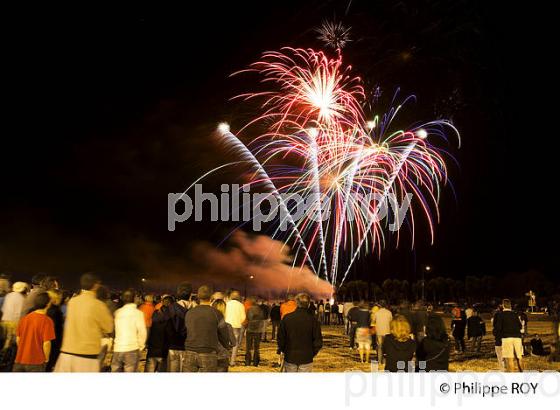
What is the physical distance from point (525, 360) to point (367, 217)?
34.3 ft

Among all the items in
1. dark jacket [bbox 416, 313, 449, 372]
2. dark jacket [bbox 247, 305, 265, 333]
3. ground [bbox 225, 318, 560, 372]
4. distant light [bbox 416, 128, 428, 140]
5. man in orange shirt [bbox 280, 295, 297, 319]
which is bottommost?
ground [bbox 225, 318, 560, 372]

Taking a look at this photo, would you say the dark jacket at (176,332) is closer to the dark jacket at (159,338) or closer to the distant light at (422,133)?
the dark jacket at (159,338)

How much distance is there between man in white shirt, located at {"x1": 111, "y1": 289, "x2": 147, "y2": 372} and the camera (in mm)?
8750

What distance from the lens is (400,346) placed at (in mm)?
7465

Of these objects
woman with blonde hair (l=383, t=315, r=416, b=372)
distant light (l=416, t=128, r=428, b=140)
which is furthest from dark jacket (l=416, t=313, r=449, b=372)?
distant light (l=416, t=128, r=428, b=140)

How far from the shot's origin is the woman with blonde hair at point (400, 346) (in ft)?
24.4

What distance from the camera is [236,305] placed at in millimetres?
13555

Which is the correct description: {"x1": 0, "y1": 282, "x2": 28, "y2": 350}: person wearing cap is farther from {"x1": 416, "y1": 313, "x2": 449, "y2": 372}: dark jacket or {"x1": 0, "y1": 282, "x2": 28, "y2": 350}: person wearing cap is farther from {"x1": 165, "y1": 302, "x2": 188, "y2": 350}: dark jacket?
{"x1": 416, "y1": 313, "x2": 449, "y2": 372}: dark jacket

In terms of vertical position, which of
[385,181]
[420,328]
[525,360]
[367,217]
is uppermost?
[385,181]

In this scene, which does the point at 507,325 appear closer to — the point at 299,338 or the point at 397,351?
the point at 397,351

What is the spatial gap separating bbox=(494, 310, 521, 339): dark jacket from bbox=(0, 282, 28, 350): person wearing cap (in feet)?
A: 33.3
